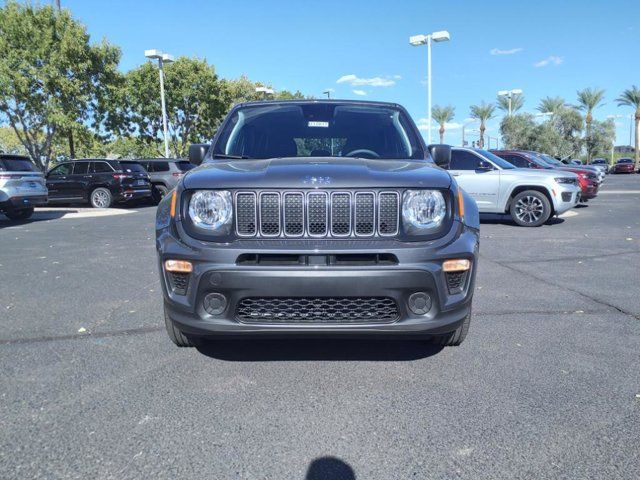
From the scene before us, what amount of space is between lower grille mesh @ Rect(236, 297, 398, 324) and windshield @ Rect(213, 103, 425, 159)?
1.48 meters

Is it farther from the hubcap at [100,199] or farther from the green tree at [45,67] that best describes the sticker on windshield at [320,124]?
the green tree at [45,67]

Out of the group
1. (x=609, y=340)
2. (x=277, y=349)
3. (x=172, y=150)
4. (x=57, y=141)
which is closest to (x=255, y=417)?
(x=277, y=349)

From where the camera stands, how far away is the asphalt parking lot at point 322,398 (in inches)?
92.5

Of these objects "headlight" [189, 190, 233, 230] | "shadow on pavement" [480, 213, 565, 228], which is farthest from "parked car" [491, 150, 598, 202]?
"headlight" [189, 190, 233, 230]

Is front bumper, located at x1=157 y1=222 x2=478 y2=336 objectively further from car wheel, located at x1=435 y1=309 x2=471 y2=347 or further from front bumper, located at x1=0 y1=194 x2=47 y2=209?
front bumper, located at x1=0 y1=194 x2=47 y2=209

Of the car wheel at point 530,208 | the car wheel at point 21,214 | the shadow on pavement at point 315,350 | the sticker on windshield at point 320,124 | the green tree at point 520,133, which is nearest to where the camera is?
the shadow on pavement at point 315,350

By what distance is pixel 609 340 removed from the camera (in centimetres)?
387

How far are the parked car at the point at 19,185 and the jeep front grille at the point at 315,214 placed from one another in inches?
468

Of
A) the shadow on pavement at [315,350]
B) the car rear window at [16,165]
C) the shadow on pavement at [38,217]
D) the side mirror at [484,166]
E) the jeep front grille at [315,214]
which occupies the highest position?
the car rear window at [16,165]

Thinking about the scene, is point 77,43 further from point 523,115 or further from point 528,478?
point 523,115

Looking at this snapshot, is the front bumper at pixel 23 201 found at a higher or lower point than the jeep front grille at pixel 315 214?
lower

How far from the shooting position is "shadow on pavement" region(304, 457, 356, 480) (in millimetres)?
2238

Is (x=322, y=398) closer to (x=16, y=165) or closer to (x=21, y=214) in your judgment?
(x=16, y=165)

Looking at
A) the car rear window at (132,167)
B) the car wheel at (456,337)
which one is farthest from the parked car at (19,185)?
the car wheel at (456,337)
